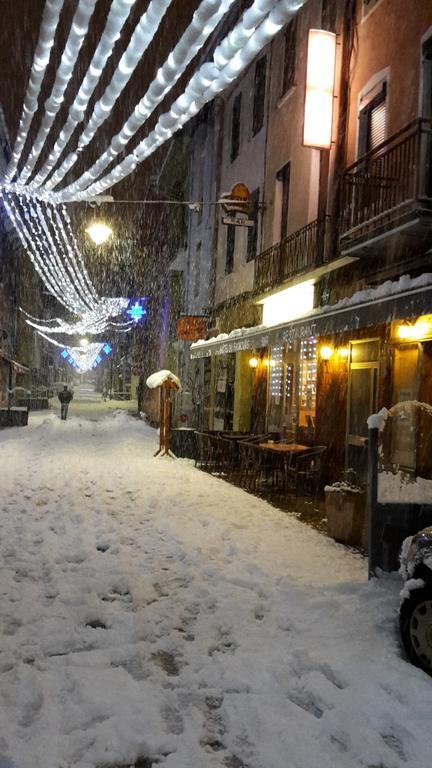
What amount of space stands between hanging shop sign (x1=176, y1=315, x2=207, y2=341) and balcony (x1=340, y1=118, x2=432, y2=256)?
1081cm

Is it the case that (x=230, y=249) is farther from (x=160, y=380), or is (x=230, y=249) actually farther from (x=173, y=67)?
(x=173, y=67)

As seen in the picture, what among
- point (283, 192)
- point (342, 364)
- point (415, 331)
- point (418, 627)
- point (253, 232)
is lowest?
point (418, 627)

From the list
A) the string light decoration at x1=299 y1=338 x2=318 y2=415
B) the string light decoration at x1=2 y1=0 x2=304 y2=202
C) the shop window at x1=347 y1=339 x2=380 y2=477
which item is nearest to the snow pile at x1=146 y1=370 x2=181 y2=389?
the string light decoration at x1=299 y1=338 x2=318 y2=415

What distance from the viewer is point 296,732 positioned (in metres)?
3.43

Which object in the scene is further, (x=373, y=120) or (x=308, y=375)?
(x=308, y=375)

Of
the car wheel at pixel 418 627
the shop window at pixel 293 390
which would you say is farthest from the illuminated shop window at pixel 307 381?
the car wheel at pixel 418 627

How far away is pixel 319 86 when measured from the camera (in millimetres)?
12203

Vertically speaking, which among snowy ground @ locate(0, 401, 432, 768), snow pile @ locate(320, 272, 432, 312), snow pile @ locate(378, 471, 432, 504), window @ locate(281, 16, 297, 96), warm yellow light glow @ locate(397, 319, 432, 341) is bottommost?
snowy ground @ locate(0, 401, 432, 768)

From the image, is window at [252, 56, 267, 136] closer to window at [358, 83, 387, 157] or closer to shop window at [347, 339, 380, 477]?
window at [358, 83, 387, 157]

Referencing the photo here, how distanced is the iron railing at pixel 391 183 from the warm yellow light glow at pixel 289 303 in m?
2.43

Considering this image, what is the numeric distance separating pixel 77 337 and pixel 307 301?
213 ft

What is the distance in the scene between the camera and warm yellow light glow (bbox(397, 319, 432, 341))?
929 centimetres

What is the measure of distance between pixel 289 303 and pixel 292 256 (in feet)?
3.80

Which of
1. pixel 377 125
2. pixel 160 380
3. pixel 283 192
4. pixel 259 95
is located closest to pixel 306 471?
pixel 160 380
